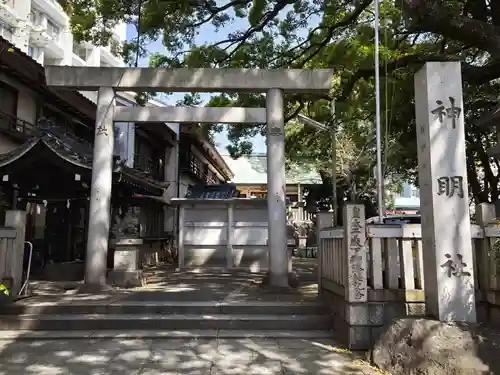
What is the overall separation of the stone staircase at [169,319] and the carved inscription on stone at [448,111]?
3440 millimetres

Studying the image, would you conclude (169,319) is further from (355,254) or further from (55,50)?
(55,50)

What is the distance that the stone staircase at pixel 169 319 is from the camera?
6.50m

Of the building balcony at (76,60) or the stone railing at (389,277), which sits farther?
the building balcony at (76,60)

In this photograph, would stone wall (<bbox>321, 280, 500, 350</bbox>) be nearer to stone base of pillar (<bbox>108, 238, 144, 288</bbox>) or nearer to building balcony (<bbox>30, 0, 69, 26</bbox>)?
stone base of pillar (<bbox>108, 238, 144, 288</bbox>)

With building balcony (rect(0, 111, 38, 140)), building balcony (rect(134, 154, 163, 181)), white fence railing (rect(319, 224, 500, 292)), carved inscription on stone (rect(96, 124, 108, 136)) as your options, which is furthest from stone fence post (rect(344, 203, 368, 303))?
building balcony (rect(134, 154, 163, 181))

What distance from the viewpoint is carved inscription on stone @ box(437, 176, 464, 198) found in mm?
5062

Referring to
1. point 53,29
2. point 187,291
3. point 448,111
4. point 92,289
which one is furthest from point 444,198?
point 53,29

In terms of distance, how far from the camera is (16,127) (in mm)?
12828

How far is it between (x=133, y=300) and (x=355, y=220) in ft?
14.0

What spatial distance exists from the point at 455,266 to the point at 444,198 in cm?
80

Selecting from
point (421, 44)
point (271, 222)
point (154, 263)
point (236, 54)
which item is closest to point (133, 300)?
point (271, 222)

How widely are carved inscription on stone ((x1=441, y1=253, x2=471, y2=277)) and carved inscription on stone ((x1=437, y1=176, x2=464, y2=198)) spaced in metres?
0.72

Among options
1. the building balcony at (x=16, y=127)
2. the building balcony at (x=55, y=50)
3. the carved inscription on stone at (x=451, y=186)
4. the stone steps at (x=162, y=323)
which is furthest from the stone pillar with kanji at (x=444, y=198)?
the building balcony at (x=55, y=50)

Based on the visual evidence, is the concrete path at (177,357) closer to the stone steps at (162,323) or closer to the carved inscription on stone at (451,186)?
the stone steps at (162,323)
